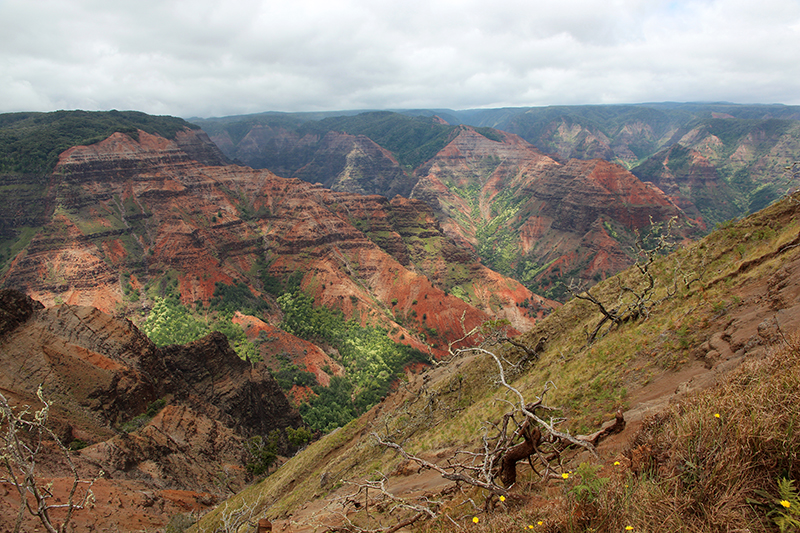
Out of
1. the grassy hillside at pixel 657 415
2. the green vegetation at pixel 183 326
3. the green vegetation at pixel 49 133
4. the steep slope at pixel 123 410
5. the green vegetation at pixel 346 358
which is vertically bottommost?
the green vegetation at pixel 346 358

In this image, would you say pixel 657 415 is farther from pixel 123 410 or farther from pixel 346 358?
pixel 346 358

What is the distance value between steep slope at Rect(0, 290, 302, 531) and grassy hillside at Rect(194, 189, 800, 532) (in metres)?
6.70

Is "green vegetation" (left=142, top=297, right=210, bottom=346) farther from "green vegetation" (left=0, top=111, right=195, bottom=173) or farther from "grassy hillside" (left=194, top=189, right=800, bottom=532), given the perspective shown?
"grassy hillside" (left=194, top=189, right=800, bottom=532)

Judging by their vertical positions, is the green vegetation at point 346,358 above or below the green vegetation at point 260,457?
below

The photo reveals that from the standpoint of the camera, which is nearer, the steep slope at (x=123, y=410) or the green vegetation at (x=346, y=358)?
the steep slope at (x=123, y=410)

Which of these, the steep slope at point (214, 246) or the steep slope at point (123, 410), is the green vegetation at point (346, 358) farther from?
the steep slope at point (123, 410)

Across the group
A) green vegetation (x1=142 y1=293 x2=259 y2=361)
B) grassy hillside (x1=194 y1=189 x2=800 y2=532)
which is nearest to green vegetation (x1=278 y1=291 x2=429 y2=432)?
green vegetation (x1=142 y1=293 x2=259 y2=361)

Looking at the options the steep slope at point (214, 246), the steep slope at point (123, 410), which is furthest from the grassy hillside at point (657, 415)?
the steep slope at point (214, 246)

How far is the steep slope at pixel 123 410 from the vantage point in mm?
27984

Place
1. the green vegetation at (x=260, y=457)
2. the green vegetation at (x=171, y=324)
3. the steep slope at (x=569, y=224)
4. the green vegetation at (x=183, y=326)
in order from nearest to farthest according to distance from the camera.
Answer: the green vegetation at (x=260, y=457)
the green vegetation at (x=183, y=326)
the green vegetation at (x=171, y=324)
the steep slope at (x=569, y=224)

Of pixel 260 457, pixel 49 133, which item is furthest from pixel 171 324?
pixel 49 133

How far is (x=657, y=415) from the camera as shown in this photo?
20.7ft

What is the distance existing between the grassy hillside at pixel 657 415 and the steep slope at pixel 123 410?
22.0 ft

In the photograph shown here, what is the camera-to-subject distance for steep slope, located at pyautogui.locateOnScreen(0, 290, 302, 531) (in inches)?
1102
